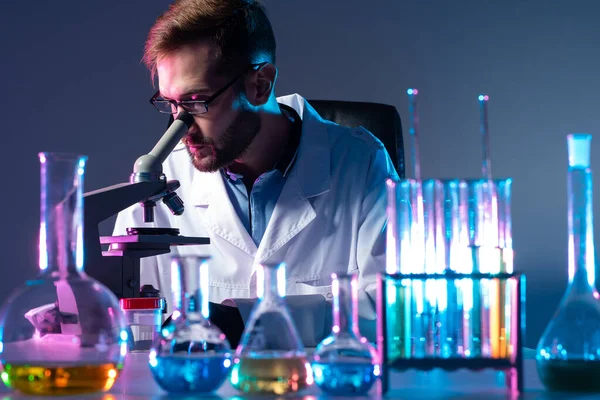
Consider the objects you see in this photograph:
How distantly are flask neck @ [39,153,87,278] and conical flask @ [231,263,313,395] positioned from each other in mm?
217

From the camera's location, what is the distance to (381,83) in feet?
11.9

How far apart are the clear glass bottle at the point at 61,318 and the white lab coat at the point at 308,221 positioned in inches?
57.0

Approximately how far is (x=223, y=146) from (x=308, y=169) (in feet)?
0.95

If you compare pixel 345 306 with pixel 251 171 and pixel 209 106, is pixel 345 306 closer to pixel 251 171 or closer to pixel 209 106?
pixel 209 106

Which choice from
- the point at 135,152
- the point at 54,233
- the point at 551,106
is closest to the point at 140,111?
the point at 135,152

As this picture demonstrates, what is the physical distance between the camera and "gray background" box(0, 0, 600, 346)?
3.53 meters

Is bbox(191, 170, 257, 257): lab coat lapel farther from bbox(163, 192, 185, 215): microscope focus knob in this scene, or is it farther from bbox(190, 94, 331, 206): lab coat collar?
bbox(163, 192, 185, 215): microscope focus knob

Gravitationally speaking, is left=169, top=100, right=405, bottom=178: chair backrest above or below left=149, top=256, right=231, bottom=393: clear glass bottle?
above

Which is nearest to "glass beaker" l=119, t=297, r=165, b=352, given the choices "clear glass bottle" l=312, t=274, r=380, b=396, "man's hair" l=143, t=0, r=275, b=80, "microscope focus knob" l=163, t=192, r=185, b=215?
"microscope focus knob" l=163, t=192, r=185, b=215

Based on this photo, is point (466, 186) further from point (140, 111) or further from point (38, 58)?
point (38, 58)

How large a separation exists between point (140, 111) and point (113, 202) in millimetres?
2257

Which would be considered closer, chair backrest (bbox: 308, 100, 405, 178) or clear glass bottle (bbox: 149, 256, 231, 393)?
clear glass bottle (bbox: 149, 256, 231, 393)

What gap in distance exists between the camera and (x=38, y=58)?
365 centimetres

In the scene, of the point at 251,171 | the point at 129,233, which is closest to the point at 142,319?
the point at 129,233
